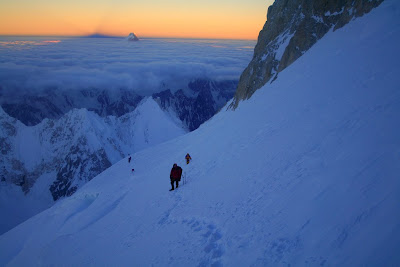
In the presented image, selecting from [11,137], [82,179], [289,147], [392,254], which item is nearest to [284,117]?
[289,147]

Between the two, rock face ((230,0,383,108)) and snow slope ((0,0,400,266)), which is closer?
snow slope ((0,0,400,266))

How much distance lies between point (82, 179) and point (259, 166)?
132984mm

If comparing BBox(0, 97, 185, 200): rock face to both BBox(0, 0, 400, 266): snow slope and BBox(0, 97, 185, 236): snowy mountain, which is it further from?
BBox(0, 0, 400, 266): snow slope

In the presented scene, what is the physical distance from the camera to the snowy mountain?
119000mm

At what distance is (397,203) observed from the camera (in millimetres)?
4012

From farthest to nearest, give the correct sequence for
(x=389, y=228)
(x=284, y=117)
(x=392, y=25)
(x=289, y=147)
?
(x=392, y=25) < (x=284, y=117) < (x=289, y=147) < (x=389, y=228)

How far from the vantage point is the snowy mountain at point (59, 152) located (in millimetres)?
119000

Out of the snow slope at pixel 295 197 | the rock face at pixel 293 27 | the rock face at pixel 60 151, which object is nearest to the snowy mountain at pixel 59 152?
the rock face at pixel 60 151

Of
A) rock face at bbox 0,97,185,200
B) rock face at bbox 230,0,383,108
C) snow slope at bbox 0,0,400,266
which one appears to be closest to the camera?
snow slope at bbox 0,0,400,266

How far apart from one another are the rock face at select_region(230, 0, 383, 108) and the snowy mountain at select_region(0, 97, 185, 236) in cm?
11177

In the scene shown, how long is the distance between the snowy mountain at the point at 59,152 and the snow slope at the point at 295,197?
12023 centimetres

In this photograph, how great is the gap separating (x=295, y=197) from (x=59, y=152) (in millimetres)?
150616

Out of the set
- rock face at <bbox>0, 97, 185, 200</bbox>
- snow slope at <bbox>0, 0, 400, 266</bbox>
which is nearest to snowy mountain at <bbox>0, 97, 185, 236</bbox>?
rock face at <bbox>0, 97, 185, 200</bbox>

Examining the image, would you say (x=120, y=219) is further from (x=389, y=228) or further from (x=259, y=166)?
(x=389, y=228)
